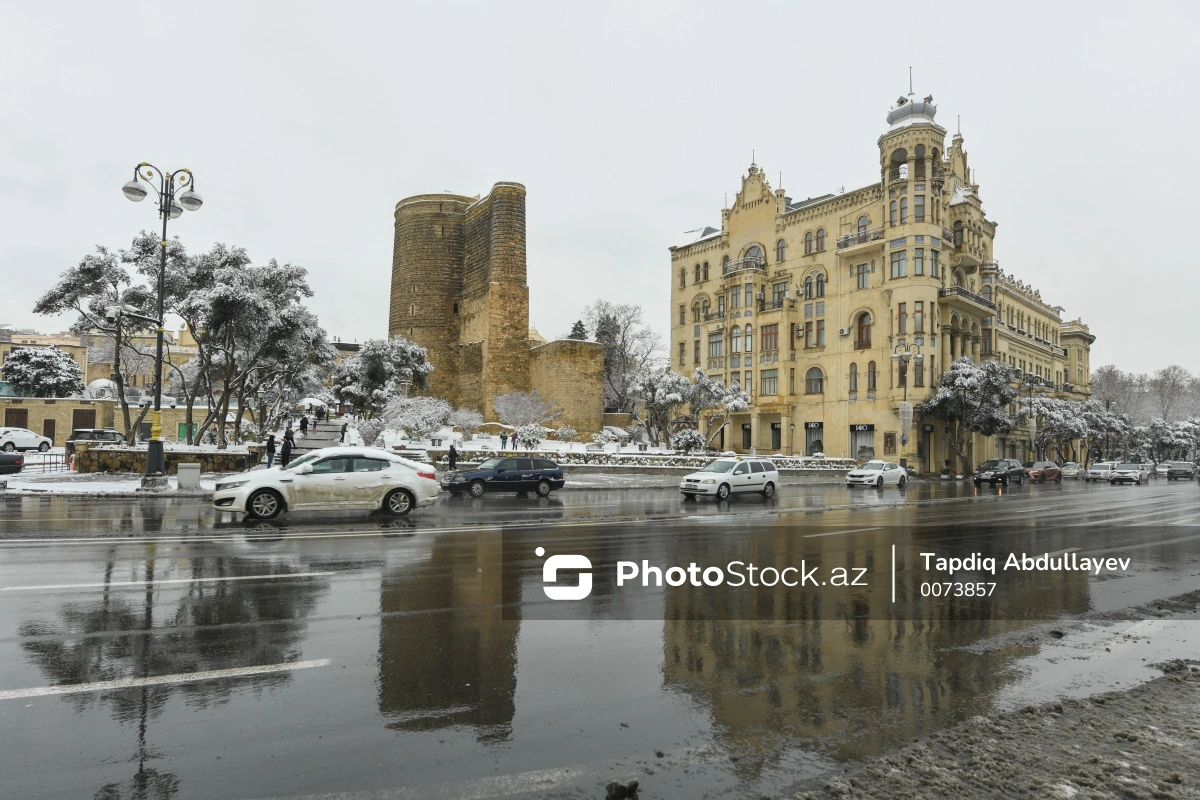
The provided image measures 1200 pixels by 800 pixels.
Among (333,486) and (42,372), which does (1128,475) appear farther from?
(42,372)

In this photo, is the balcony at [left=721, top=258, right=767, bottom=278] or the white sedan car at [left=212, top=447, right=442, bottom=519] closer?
the white sedan car at [left=212, top=447, right=442, bottom=519]

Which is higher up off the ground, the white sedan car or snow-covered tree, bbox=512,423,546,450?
snow-covered tree, bbox=512,423,546,450

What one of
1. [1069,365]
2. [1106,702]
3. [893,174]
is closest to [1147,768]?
[1106,702]

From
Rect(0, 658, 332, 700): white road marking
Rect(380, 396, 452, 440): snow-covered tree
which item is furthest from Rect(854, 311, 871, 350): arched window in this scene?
Rect(0, 658, 332, 700): white road marking

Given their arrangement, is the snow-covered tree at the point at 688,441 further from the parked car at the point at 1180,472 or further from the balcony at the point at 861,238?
the parked car at the point at 1180,472

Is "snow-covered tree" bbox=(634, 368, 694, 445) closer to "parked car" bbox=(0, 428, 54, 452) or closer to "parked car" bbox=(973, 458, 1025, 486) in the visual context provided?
"parked car" bbox=(973, 458, 1025, 486)

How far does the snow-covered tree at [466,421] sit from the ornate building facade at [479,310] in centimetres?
191

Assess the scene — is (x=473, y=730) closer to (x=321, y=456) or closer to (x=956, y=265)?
(x=321, y=456)

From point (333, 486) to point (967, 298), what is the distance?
49.7 meters

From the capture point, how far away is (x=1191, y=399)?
108m

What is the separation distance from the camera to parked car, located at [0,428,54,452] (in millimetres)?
38156

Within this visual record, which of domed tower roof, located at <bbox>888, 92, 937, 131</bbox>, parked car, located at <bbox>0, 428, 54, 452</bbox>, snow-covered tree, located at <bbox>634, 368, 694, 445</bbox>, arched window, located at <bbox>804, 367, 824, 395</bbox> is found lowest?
parked car, located at <bbox>0, 428, 54, 452</bbox>

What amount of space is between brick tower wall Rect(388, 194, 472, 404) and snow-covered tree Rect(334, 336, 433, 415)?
10788 millimetres

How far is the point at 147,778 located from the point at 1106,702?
18.9ft
